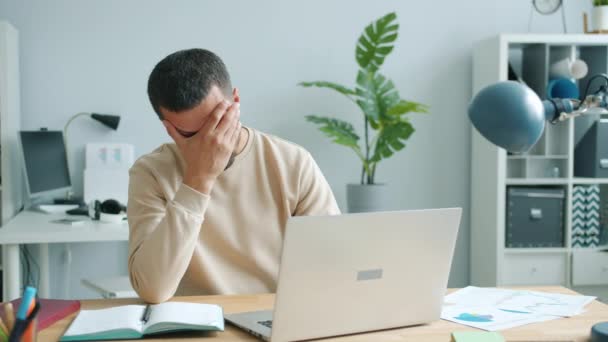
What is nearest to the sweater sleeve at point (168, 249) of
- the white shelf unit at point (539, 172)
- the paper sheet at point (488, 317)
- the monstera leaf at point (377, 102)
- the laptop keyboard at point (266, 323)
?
the laptop keyboard at point (266, 323)

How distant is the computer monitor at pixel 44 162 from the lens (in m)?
3.31

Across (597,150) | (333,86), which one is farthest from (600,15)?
(333,86)

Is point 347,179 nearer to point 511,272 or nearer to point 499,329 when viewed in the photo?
point 511,272

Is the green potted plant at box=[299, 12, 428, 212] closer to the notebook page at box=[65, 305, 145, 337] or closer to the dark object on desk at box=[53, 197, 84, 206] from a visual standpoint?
the dark object on desk at box=[53, 197, 84, 206]

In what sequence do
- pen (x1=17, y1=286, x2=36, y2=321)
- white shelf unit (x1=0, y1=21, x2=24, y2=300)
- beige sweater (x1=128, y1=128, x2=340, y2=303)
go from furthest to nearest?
white shelf unit (x1=0, y1=21, x2=24, y2=300) < beige sweater (x1=128, y1=128, x2=340, y2=303) < pen (x1=17, y1=286, x2=36, y2=321)

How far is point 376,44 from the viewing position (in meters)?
3.59

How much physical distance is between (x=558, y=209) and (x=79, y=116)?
8.03 feet

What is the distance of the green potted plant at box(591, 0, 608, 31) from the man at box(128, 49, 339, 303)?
2.48m

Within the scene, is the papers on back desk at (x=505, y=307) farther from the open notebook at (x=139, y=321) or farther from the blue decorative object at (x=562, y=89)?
the blue decorative object at (x=562, y=89)

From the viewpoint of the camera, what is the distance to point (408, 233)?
1291mm

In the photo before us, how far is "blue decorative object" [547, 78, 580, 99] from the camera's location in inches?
140

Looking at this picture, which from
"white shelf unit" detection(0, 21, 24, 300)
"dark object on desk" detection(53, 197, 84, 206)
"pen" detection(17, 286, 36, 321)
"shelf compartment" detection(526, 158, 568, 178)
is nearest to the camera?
"pen" detection(17, 286, 36, 321)

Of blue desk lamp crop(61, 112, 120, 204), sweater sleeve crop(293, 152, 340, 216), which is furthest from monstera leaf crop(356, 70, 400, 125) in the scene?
sweater sleeve crop(293, 152, 340, 216)

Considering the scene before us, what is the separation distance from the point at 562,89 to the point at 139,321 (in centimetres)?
280
